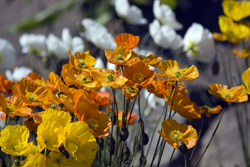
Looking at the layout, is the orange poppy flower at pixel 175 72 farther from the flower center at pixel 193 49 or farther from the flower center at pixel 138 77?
the flower center at pixel 193 49

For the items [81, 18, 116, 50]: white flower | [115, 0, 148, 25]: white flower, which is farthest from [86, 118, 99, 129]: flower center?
[115, 0, 148, 25]: white flower

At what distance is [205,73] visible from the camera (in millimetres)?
1909

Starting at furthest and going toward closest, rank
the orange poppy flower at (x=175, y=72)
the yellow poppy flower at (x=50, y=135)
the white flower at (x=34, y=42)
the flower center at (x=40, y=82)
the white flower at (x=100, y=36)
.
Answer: the white flower at (x=34, y=42)
the white flower at (x=100, y=36)
the flower center at (x=40, y=82)
the orange poppy flower at (x=175, y=72)
the yellow poppy flower at (x=50, y=135)

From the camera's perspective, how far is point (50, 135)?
1.34 ft

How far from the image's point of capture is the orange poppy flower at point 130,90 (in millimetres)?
504

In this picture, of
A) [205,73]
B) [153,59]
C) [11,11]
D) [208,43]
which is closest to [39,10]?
[11,11]

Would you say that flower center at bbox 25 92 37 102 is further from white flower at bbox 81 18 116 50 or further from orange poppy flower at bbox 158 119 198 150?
white flower at bbox 81 18 116 50

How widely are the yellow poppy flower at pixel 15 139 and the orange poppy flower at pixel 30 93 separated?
74mm

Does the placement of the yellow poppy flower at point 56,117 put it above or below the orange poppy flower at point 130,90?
above

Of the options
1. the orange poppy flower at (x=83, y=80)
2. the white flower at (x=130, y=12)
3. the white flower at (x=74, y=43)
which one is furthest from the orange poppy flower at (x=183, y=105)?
the white flower at (x=130, y=12)

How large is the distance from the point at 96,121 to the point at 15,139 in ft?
0.43

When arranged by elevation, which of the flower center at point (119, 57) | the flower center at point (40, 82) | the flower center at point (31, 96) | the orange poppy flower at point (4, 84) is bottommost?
the flower center at point (40, 82)

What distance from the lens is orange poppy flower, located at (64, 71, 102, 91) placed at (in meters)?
0.48

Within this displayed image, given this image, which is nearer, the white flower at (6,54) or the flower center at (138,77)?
the flower center at (138,77)
